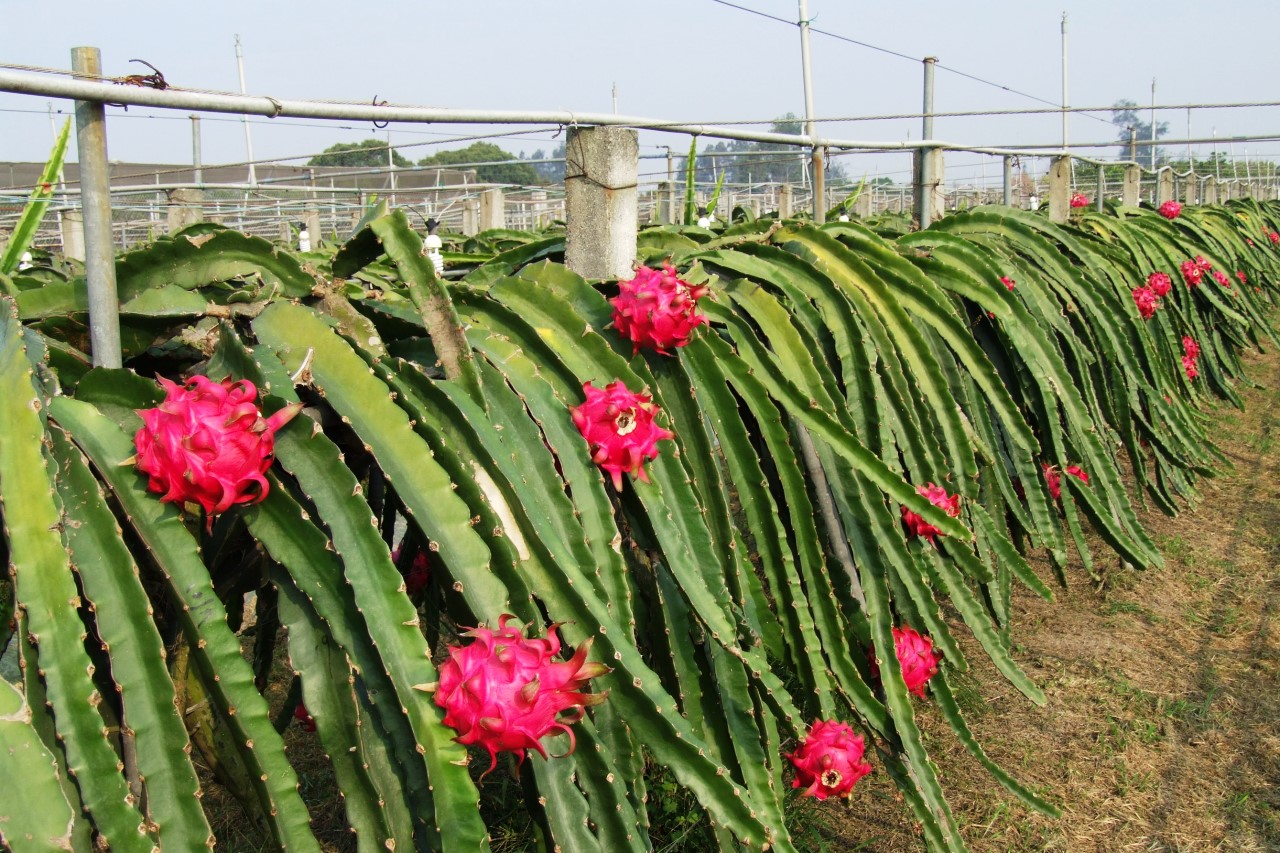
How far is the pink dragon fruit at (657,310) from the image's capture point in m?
1.79

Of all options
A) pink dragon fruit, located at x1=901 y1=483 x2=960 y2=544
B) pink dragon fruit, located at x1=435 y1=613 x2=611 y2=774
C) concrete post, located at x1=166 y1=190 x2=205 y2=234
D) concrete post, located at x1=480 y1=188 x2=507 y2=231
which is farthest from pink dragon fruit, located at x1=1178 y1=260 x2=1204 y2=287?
pink dragon fruit, located at x1=435 y1=613 x2=611 y2=774

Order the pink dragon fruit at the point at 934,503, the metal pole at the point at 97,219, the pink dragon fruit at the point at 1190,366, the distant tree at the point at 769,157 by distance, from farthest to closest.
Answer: the pink dragon fruit at the point at 1190,366, the distant tree at the point at 769,157, the pink dragon fruit at the point at 934,503, the metal pole at the point at 97,219

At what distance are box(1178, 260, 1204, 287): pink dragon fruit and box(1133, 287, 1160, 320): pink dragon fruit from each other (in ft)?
3.54

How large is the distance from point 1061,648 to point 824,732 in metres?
1.83

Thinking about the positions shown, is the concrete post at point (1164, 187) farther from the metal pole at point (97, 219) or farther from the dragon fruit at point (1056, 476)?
the metal pole at point (97, 219)

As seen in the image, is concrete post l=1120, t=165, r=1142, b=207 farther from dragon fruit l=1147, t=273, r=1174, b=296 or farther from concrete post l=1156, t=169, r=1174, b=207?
dragon fruit l=1147, t=273, r=1174, b=296

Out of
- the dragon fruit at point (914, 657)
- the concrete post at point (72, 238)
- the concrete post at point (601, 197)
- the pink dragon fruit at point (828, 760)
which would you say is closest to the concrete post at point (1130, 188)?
the dragon fruit at point (914, 657)

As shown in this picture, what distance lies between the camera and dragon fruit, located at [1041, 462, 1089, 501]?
304cm

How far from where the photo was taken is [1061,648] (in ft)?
11.4

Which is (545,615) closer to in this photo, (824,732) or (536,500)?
(536,500)

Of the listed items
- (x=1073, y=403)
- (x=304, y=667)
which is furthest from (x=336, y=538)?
(x=1073, y=403)

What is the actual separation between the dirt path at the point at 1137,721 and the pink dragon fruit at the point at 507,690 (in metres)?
1.56

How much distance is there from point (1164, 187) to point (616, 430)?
9.34m

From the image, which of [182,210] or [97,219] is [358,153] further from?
[182,210]
